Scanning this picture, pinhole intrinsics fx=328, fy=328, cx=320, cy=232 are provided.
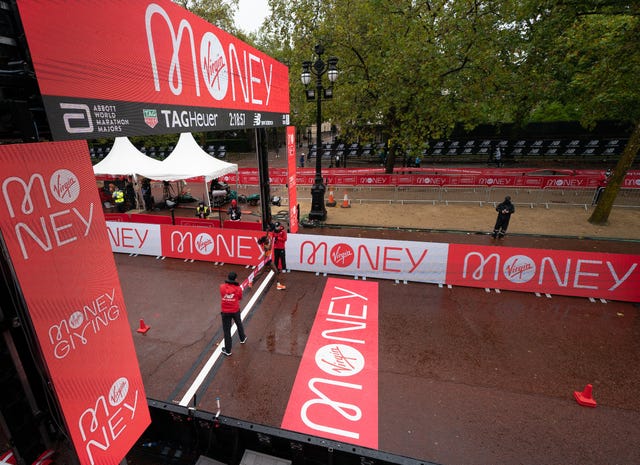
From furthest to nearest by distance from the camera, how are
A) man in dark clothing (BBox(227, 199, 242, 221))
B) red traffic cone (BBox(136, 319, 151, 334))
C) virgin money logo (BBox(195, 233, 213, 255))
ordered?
1. man in dark clothing (BBox(227, 199, 242, 221))
2. virgin money logo (BBox(195, 233, 213, 255))
3. red traffic cone (BBox(136, 319, 151, 334))

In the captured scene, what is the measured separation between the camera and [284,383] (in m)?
6.29

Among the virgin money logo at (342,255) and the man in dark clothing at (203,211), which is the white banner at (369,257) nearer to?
the virgin money logo at (342,255)

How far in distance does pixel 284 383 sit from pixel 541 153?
34877 millimetres

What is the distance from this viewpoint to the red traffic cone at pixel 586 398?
226 inches

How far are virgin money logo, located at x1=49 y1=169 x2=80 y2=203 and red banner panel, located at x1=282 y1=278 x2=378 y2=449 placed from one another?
4530mm

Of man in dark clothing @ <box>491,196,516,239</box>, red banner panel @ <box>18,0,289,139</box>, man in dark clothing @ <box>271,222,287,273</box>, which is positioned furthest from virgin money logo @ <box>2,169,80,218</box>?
man in dark clothing @ <box>491,196,516,239</box>

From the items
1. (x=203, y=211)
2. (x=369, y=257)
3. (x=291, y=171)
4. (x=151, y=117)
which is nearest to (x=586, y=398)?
(x=369, y=257)

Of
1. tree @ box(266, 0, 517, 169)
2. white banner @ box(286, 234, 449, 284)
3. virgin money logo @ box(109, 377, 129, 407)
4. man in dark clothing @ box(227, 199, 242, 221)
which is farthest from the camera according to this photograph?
tree @ box(266, 0, 517, 169)

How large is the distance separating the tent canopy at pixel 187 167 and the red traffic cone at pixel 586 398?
1371 cm

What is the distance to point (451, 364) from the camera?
677cm

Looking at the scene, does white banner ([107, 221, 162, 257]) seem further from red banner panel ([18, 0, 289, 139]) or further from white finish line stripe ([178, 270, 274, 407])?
red banner panel ([18, 0, 289, 139])

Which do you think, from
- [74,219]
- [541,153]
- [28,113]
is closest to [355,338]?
[74,219]

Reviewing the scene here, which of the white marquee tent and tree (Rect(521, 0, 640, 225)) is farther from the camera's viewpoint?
the white marquee tent

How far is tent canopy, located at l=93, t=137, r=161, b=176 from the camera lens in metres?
15.0
